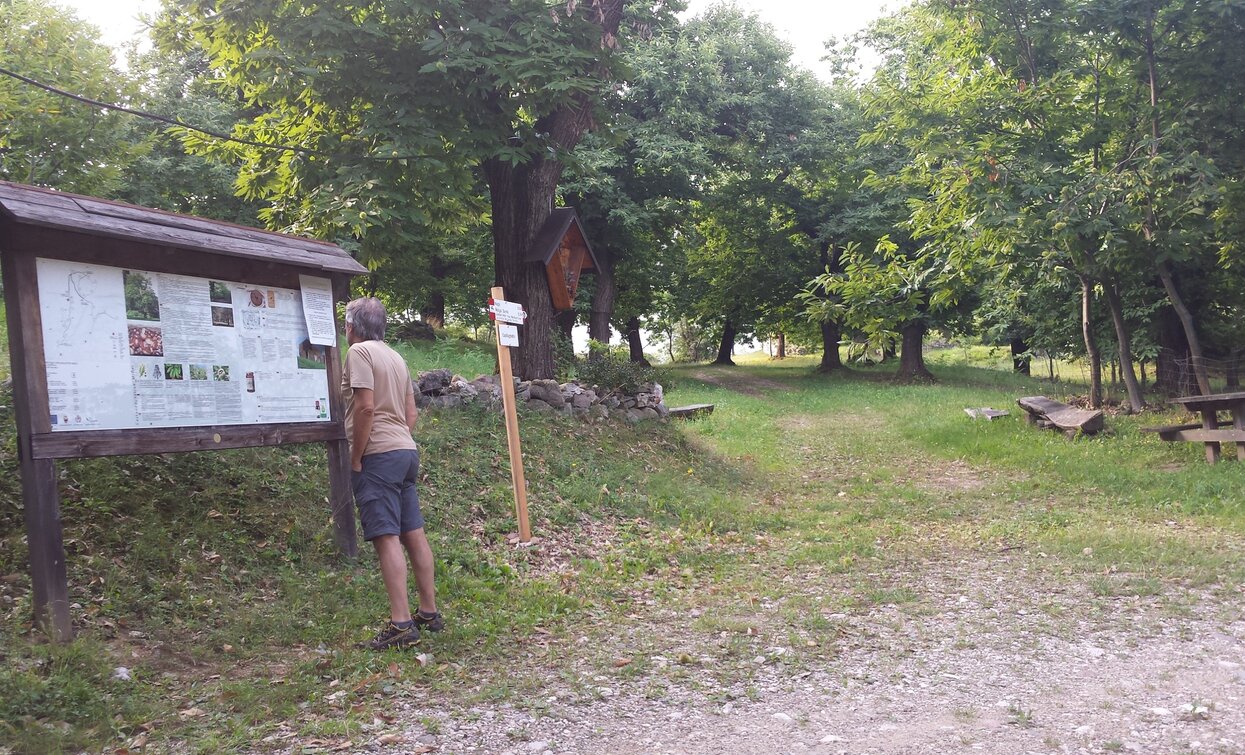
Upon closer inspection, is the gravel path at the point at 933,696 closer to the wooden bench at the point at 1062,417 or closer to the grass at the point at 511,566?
the grass at the point at 511,566

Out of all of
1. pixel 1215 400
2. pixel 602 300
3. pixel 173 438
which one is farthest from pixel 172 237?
pixel 602 300

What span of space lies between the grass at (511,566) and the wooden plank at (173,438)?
2.86 feet

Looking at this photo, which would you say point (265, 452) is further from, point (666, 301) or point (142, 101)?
point (666, 301)

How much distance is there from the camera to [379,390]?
5047 millimetres

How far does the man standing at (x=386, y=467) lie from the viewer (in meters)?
4.91

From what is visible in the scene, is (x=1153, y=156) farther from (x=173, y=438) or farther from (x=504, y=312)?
(x=173, y=438)

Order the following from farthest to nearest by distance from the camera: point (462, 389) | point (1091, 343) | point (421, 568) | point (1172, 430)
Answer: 1. point (1091, 343)
2. point (1172, 430)
3. point (462, 389)
4. point (421, 568)

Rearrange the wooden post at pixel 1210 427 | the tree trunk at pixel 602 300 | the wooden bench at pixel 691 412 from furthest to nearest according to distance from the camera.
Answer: the tree trunk at pixel 602 300 < the wooden bench at pixel 691 412 < the wooden post at pixel 1210 427

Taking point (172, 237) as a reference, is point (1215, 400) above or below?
below

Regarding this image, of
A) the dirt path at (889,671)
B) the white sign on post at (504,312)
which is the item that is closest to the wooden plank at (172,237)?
the white sign on post at (504,312)

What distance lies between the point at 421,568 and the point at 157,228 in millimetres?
2476

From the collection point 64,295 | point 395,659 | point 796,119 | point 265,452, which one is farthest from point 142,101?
point 796,119

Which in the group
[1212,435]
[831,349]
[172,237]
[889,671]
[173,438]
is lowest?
[889,671]

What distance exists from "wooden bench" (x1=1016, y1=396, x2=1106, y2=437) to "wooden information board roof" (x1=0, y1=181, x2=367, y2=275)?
11848 mm
